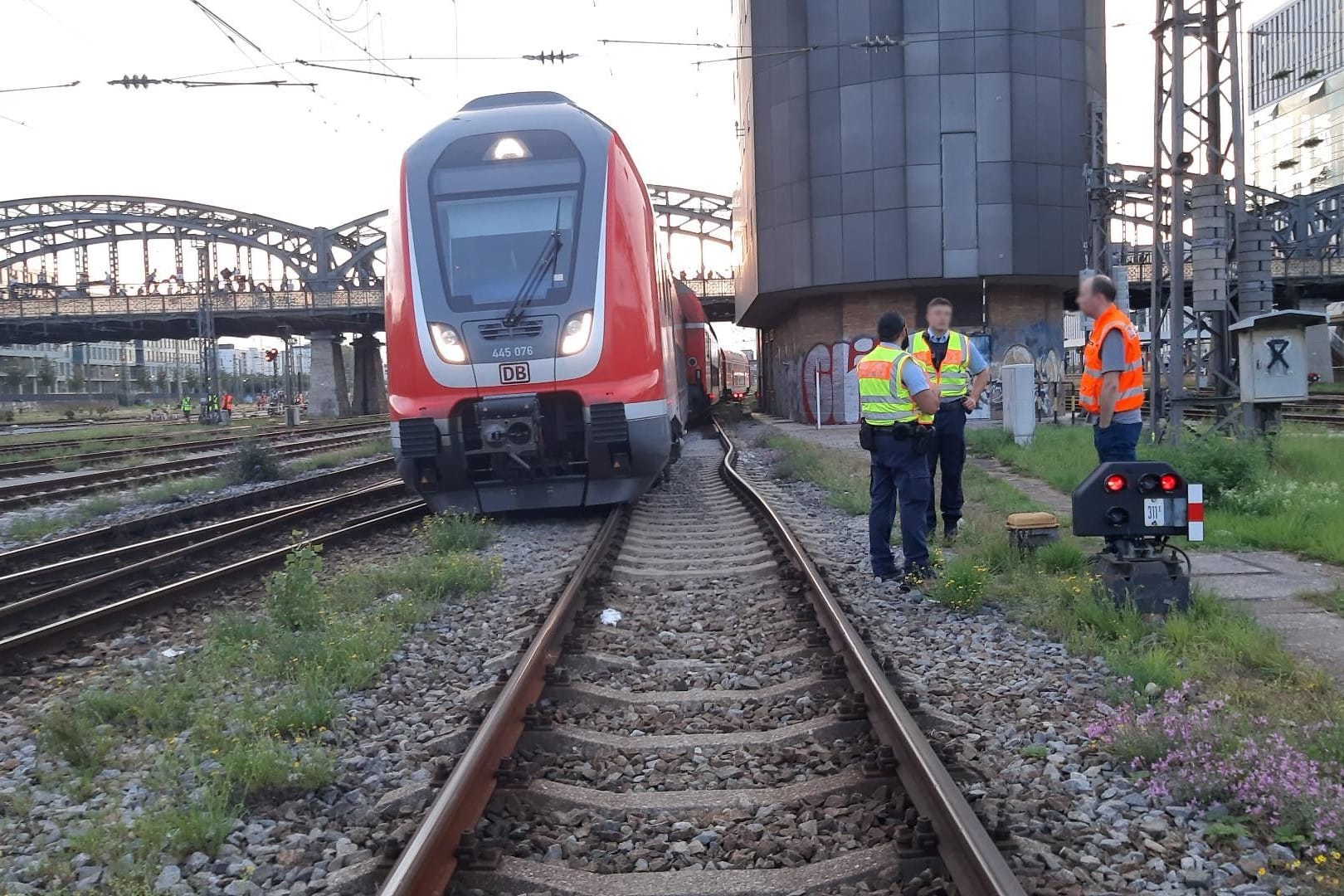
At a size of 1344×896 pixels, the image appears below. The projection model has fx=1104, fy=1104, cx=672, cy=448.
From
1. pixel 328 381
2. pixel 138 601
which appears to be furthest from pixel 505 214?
pixel 328 381

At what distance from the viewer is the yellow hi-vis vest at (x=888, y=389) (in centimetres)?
751

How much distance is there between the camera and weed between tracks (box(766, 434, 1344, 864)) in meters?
3.45

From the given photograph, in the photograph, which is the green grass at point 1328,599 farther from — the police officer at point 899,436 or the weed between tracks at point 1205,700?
the police officer at point 899,436

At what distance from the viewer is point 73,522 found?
1327 centimetres

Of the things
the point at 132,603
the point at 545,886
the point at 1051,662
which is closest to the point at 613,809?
the point at 545,886

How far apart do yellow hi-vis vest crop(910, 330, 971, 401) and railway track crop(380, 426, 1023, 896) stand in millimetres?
2585

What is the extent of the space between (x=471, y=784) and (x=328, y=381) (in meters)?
60.8

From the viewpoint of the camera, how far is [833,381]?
32.0 meters

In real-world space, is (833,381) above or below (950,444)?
above

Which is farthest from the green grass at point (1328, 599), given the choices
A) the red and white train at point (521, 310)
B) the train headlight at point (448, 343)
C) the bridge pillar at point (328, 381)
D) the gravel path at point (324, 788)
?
the bridge pillar at point (328, 381)

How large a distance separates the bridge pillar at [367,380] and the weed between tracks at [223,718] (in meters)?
60.8

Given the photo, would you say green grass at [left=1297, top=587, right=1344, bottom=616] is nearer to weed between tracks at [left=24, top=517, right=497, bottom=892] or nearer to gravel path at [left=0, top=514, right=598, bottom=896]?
gravel path at [left=0, top=514, right=598, bottom=896]

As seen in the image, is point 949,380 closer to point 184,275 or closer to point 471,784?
point 471,784

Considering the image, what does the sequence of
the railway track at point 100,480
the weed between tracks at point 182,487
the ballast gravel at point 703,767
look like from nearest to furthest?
1. the ballast gravel at point 703,767
2. the weed between tracks at point 182,487
3. the railway track at point 100,480
